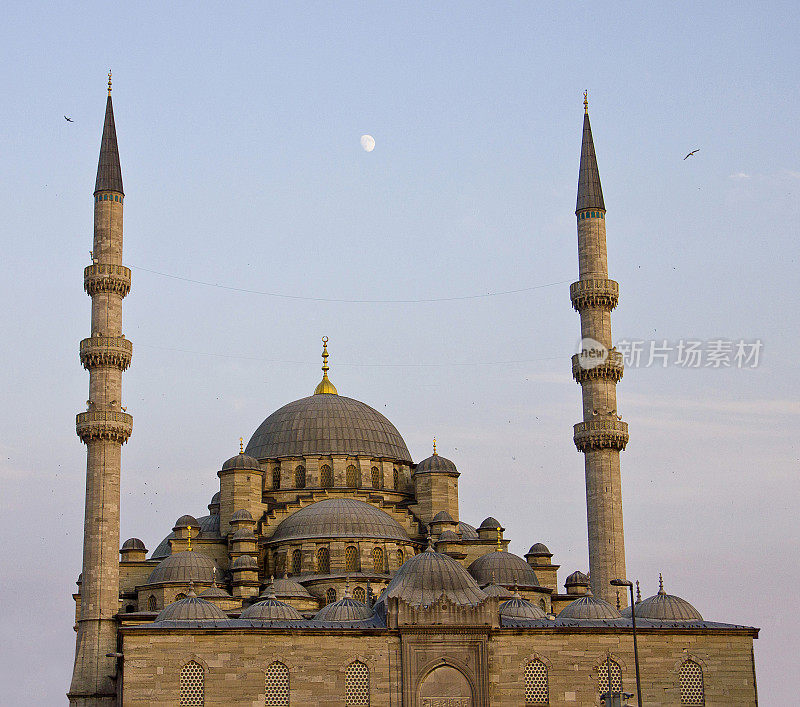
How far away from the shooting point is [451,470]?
180 ft

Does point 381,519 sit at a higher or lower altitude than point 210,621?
higher

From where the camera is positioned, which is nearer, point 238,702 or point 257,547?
point 238,702

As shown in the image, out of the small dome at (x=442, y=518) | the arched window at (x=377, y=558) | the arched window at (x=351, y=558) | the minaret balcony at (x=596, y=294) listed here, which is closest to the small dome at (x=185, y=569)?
the arched window at (x=351, y=558)

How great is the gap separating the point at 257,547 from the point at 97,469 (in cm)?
766

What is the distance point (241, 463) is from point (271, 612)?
13596 mm

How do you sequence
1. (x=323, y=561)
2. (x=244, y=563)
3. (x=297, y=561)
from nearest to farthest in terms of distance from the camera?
(x=244, y=563)
(x=323, y=561)
(x=297, y=561)

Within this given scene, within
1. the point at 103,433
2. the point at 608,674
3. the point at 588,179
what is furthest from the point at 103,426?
the point at 588,179

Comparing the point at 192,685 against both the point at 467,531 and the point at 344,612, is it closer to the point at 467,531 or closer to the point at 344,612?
the point at 344,612

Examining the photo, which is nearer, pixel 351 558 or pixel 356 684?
pixel 356 684

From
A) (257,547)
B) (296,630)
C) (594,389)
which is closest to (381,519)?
(257,547)

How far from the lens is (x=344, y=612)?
40344mm

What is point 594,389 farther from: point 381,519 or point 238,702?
point 238,702

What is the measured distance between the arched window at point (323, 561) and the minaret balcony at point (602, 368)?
11254 mm

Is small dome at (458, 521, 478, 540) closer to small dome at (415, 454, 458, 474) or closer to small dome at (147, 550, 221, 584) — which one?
small dome at (415, 454, 458, 474)
